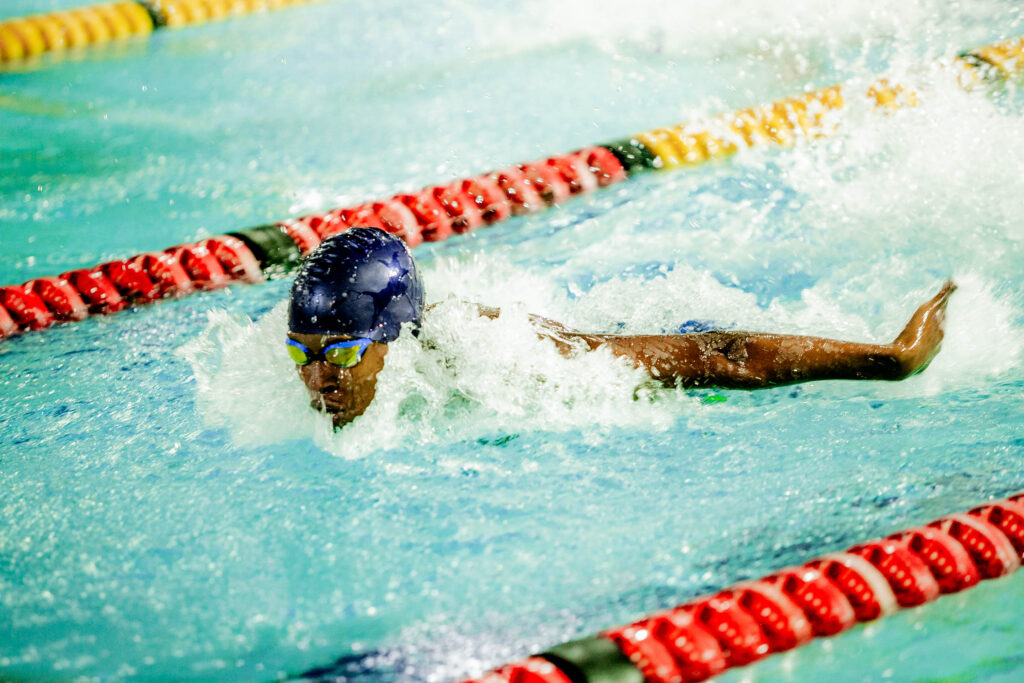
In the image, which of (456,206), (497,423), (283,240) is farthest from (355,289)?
(456,206)

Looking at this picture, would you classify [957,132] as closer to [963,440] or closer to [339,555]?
[963,440]

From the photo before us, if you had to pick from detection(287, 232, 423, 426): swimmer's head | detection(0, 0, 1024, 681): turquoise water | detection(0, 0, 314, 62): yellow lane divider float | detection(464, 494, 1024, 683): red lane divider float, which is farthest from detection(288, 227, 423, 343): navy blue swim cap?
detection(0, 0, 314, 62): yellow lane divider float

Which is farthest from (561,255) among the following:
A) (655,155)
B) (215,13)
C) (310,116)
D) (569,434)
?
(215,13)

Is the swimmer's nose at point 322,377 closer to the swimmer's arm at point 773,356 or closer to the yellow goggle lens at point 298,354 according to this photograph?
the yellow goggle lens at point 298,354

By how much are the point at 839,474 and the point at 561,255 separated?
1.60 meters

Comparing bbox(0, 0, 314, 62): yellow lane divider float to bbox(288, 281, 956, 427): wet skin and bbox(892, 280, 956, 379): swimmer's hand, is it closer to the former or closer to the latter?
bbox(288, 281, 956, 427): wet skin

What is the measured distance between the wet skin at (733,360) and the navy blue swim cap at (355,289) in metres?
0.05

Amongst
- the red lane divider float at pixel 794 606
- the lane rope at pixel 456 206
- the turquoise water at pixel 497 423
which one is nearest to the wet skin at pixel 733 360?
the turquoise water at pixel 497 423

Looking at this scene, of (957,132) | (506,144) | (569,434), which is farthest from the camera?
(506,144)

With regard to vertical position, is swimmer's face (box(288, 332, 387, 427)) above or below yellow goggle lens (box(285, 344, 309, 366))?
below

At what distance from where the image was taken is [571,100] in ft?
17.1

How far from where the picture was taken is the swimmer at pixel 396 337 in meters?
2.22

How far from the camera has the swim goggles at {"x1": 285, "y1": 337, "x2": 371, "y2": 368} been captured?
2.24 metres

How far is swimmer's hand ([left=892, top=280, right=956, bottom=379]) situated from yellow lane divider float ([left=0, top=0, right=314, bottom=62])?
5.75 meters
